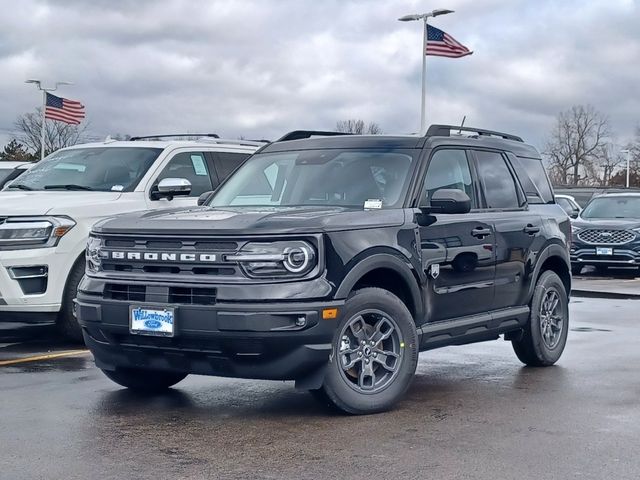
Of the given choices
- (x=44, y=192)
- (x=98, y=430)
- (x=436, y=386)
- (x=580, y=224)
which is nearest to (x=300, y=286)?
(x=98, y=430)

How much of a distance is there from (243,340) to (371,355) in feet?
3.20

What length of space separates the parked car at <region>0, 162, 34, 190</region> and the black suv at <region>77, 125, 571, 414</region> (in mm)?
7185

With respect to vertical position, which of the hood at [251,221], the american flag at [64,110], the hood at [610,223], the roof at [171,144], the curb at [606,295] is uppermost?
the american flag at [64,110]

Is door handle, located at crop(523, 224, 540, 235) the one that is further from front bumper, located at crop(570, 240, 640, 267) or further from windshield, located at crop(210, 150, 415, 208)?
front bumper, located at crop(570, 240, 640, 267)

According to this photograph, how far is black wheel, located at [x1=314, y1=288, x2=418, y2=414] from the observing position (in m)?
6.63

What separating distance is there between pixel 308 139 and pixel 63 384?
2655mm

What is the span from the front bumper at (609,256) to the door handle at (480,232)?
1414 centimetres

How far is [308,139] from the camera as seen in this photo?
840 cm

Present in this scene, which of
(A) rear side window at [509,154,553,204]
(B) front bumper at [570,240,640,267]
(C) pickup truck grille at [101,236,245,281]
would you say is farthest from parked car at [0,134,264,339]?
(B) front bumper at [570,240,640,267]

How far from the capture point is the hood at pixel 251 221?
652 cm

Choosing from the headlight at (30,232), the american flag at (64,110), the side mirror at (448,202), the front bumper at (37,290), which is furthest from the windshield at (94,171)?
the american flag at (64,110)

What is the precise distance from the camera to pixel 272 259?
641cm

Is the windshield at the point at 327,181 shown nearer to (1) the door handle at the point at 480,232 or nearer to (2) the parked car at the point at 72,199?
(1) the door handle at the point at 480,232

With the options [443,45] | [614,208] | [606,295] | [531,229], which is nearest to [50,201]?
[531,229]
